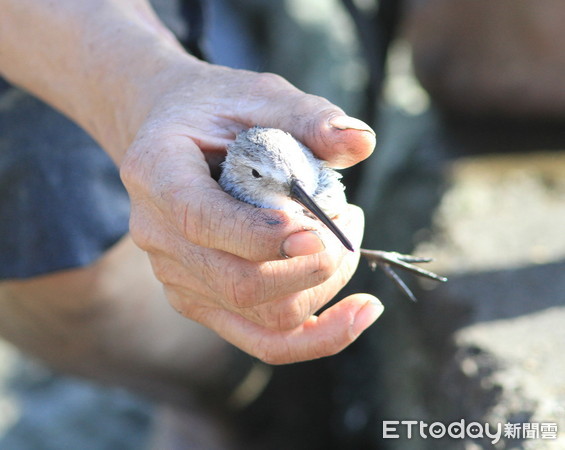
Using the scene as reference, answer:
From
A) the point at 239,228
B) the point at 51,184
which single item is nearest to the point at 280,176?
the point at 239,228

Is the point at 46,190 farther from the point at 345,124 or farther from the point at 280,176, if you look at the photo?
the point at 345,124

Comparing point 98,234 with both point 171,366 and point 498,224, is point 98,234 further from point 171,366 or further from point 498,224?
point 498,224

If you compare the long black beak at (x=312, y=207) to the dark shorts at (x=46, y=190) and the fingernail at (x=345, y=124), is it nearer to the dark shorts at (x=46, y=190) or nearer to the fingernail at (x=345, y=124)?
A: the fingernail at (x=345, y=124)

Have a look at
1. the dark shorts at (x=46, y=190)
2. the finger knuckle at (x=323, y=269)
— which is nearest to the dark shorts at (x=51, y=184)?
the dark shorts at (x=46, y=190)

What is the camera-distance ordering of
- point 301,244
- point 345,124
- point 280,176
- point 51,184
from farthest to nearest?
point 51,184
point 280,176
point 345,124
point 301,244

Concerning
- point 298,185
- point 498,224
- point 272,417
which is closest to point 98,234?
point 298,185

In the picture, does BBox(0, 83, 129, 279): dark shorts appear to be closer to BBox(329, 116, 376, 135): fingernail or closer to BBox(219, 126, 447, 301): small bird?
BBox(219, 126, 447, 301): small bird

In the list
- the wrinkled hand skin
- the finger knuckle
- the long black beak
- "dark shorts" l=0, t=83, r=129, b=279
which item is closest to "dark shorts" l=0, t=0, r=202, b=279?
"dark shorts" l=0, t=83, r=129, b=279
